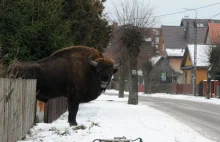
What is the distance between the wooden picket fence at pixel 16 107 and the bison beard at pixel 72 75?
2.23 ft

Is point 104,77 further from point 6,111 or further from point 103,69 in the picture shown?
point 6,111

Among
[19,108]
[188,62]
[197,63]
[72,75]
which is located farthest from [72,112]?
[188,62]

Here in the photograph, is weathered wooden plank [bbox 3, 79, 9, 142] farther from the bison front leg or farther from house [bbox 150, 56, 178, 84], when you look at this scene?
house [bbox 150, 56, 178, 84]

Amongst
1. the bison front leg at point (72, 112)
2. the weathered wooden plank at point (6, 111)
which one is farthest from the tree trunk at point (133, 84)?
the weathered wooden plank at point (6, 111)

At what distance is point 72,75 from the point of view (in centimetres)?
1183

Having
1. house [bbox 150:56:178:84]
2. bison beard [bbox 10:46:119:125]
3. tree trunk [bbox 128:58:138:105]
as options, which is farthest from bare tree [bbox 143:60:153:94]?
bison beard [bbox 10:46:119:125]

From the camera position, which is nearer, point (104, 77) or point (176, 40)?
point (104, 77)

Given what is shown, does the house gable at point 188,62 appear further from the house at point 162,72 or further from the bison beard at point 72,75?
the bison beard at point 72,75

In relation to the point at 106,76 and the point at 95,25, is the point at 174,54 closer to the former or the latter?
the point at 95,25

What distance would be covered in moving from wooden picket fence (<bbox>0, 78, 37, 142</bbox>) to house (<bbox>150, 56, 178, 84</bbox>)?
6534 cm

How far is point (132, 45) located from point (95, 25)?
8.32 m

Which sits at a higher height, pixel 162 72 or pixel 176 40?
pixel 176 40

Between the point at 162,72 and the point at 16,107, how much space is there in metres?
68.2

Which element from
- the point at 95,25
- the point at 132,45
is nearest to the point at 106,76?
the point at 95,25
